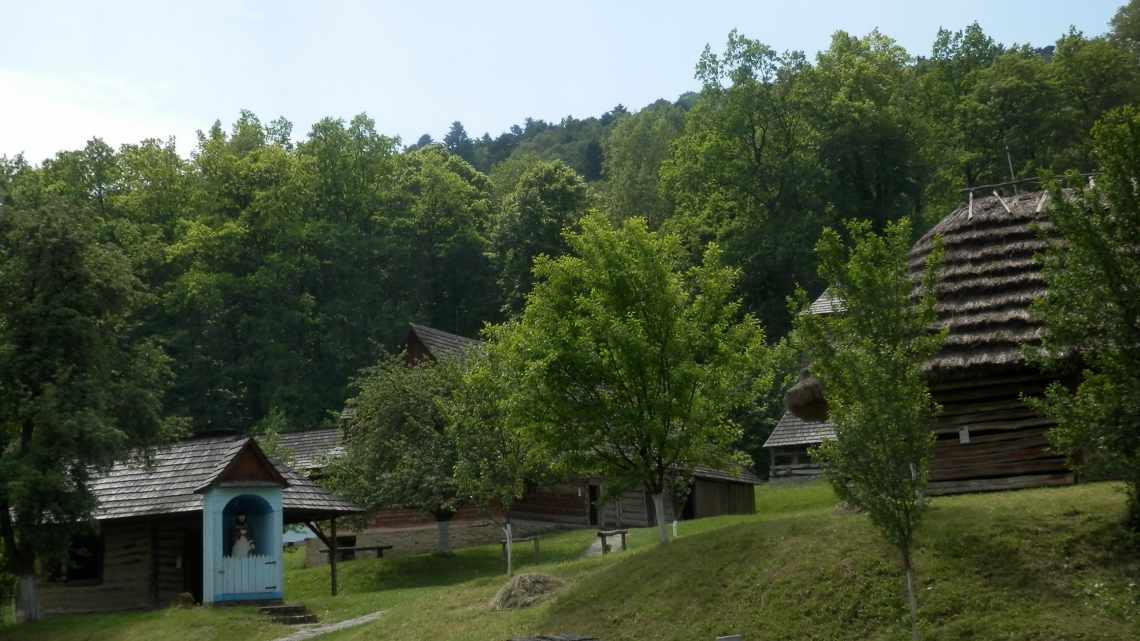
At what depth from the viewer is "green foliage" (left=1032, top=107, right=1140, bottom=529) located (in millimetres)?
16531

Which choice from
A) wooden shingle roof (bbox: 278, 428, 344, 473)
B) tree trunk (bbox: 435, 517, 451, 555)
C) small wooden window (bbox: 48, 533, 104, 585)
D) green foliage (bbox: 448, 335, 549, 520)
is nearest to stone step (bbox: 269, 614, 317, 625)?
green foliage (bbox: 448, 335, 549, 520)

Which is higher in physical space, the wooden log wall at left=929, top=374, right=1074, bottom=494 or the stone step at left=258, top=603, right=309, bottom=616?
the wooden log wall at left=929, top=374, right=1074, bottom=494

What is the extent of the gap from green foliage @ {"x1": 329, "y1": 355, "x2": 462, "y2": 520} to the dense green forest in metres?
13.7

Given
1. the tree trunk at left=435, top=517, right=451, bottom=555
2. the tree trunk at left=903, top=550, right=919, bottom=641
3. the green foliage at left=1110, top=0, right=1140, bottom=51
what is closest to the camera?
the tree trunk at left=903, top=550, right=919, bottom=641

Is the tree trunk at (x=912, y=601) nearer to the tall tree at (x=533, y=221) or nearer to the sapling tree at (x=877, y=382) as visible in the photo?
the sapling tree at (x=877, y=382)

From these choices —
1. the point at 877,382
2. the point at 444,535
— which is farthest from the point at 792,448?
the point at 877,382

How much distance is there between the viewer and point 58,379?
2859 centimetres

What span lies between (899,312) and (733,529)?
5.99m

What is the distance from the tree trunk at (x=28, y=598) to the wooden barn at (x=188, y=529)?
876mm

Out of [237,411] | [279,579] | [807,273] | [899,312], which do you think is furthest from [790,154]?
[899,312]

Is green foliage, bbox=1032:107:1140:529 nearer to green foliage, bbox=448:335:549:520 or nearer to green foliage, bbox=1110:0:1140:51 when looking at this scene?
green foliage, bbox=448:335:549:520

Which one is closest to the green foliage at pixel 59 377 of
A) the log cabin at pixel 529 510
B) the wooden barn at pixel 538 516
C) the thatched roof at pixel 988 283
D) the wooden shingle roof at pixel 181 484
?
the wooden shingle roof at pixel 181 484

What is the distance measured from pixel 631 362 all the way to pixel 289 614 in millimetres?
10732

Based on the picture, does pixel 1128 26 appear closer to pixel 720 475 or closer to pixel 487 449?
pixel 720 475
